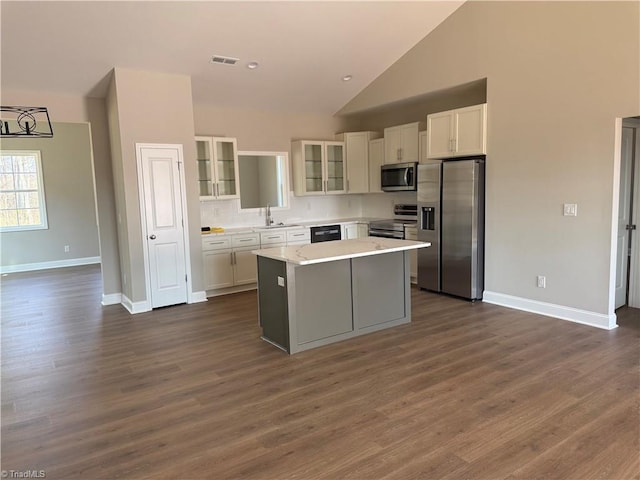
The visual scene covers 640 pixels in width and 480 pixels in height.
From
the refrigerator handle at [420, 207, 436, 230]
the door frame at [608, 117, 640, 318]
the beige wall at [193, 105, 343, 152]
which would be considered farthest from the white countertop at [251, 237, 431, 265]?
the beige wall at [193, 105, 343, 152]

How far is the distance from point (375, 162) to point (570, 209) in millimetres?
3475

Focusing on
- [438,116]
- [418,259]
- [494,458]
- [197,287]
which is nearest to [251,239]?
[197,287]

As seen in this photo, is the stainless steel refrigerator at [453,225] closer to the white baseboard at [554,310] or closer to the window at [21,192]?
the white baseboard at [554,310]

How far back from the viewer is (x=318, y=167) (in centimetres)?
755

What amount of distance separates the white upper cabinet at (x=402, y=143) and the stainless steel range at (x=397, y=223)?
779 mm

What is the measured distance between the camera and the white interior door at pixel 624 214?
472cm

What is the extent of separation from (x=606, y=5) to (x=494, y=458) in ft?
13.5

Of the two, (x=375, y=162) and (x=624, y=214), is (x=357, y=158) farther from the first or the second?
(x=624, y=214)

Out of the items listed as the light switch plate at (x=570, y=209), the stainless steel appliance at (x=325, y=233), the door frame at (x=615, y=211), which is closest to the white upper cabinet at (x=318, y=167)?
the stainless steel appliance at (x=325, y=233)

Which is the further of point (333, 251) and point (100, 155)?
point (100, 155)

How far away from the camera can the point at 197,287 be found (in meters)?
6.02

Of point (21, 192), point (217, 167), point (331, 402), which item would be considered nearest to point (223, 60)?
point (217, 167)

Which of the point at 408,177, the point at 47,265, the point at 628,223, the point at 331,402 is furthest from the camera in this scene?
the point at 47,265

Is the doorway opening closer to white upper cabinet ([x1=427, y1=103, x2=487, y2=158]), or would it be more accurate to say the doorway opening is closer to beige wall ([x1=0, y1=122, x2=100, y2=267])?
white upper cabinet ([x1=427, y1=103, x2=487, y2=158])
